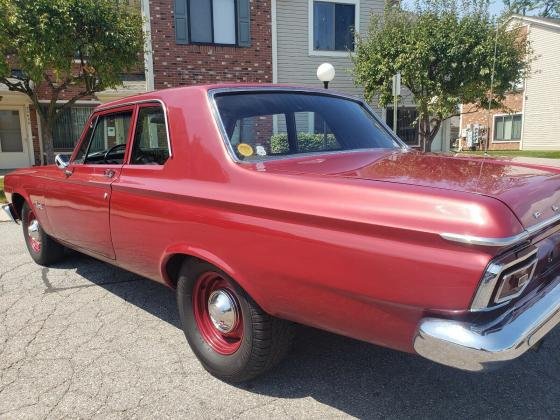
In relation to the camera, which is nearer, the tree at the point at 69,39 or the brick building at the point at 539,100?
the tree at the point at 69,39

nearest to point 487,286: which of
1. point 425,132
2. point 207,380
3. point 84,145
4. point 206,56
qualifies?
point 207,380

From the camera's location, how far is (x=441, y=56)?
13.4m

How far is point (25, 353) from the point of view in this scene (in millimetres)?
3215

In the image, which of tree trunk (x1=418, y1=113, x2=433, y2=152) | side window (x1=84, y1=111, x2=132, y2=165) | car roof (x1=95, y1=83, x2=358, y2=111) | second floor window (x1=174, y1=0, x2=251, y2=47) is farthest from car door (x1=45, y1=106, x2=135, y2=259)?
tree trunk (x1=418, y1=113, x2=433, y2=152)

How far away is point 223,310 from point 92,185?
1.56 m

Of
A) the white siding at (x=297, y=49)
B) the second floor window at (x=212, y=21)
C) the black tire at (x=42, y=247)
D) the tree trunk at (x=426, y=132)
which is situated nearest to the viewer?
the black tire at (x=42, y=247)

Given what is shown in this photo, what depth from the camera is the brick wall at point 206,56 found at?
1438 centimetres

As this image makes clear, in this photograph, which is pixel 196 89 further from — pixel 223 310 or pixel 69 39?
pixel 69 39

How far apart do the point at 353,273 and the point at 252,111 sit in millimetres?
1388

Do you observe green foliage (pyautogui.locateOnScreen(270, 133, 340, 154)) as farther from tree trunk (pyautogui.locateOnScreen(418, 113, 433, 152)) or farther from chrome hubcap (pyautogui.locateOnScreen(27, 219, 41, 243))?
tree trunk (pyautogui.locateOnScreen(418, 113, 433, 152))

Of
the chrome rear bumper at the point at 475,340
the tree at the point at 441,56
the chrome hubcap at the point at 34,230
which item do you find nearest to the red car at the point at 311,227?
the chrome rear bumper at the point at 475,340

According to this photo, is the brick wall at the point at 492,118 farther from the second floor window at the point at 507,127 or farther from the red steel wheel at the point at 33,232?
the red steel wheel at the point at 33,232

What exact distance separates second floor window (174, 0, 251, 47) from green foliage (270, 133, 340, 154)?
41.7ft

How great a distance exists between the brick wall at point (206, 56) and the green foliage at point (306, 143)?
40.2ft
